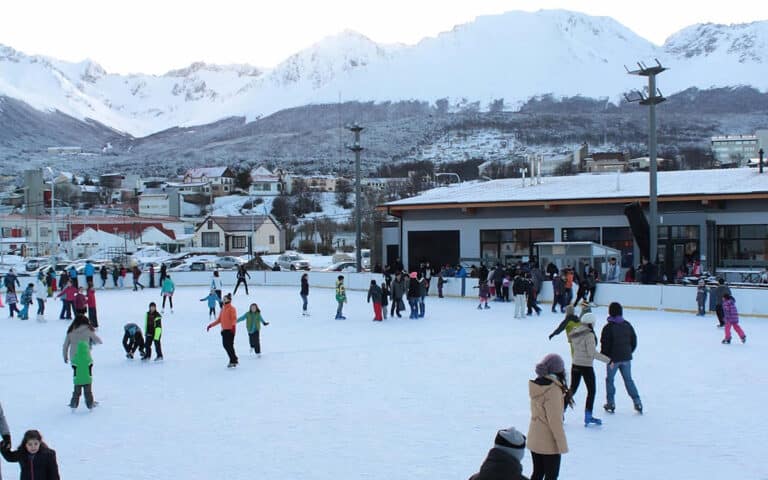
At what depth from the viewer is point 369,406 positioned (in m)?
10.0

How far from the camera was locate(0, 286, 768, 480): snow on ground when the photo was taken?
24.8ft

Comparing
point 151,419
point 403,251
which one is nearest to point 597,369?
point 151,419

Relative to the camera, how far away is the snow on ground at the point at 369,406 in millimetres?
7555

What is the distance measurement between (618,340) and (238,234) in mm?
69712

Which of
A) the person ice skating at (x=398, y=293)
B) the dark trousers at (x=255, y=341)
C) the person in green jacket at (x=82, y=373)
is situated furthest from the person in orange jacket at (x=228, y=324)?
the person ice skating at (x=398, y=293)

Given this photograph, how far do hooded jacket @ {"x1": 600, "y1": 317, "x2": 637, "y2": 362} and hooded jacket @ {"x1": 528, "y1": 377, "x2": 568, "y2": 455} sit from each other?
9.16 ft

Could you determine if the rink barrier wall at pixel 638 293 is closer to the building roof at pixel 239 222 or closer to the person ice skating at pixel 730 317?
the person ice skating at pixel 730 317

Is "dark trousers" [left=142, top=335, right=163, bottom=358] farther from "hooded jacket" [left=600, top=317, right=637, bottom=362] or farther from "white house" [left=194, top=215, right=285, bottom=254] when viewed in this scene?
"white house" [left=194, top=215, right=285, bottom=254]

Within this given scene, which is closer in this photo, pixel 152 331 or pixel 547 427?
pixel 547 427

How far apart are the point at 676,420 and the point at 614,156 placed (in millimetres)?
119314

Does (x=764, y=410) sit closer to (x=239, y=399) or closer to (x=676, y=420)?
(x=676, y=420)

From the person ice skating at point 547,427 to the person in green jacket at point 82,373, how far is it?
5.94 meters

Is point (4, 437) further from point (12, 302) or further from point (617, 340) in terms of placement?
point (12, 302)

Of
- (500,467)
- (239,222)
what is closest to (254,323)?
(500,467)
